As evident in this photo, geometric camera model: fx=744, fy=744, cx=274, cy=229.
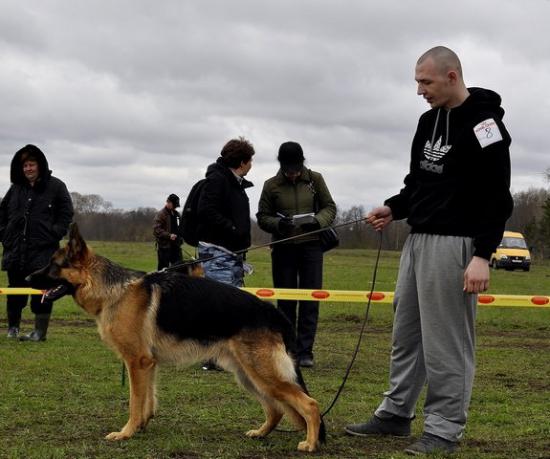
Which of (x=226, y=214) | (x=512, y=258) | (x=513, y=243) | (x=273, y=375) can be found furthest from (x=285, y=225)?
(x=513, y=243)

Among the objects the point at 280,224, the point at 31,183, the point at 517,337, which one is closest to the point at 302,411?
the point at 280,224

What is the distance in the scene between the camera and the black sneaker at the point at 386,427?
16.9 ft

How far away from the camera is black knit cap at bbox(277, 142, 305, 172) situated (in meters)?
8.21

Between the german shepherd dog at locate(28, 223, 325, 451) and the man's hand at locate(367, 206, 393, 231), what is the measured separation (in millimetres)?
910

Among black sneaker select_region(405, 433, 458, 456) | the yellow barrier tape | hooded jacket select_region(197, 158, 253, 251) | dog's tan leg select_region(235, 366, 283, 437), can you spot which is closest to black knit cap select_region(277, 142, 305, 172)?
hooded jacket select_region(197, 158, 253, 251)

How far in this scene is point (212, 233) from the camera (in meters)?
7.81

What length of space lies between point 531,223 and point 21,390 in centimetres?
6558

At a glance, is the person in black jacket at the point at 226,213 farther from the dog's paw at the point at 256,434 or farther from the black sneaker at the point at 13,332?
the black sneaker at the point at 13,332


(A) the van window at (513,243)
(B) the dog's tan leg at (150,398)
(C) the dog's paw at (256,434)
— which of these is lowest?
(C) the dog's paw at (256,434)

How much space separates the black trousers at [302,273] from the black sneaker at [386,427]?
10.4 ft

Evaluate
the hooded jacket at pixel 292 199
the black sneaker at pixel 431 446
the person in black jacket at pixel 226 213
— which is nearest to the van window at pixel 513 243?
the hooded jacket at pixel 292 199

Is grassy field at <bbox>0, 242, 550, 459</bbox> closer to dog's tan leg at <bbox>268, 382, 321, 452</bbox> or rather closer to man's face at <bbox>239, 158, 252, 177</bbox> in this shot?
dog's tan leg at <bbox>268, 382, 321, 452</bbox>

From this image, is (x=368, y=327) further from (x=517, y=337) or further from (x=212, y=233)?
(x=212, y=233)

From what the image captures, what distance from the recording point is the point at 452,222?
4.59 metres
